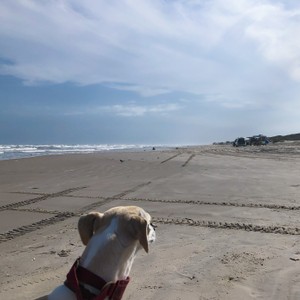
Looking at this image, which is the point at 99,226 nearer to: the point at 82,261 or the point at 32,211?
the point at 82,261

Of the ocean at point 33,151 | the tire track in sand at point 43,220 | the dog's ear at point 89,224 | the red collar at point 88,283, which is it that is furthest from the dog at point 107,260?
the ocean at point 33,151

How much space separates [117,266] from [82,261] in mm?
251

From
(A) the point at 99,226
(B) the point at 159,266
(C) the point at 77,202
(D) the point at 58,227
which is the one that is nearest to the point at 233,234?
(B) the point at 159,266

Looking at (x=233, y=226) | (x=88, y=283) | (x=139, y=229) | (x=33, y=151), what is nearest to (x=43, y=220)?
(x=233, y=226)

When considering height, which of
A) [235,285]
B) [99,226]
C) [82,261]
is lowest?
[235,285]

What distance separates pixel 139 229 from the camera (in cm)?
296

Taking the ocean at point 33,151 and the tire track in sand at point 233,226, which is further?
the ocean at point 33,151

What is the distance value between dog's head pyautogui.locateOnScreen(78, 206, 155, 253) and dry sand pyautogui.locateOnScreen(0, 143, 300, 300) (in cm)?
167

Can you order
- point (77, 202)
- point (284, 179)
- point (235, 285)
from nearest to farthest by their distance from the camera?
point (235, 285), point (77, 202), point (284, 179)

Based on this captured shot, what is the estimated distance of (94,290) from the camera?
291 centimetres

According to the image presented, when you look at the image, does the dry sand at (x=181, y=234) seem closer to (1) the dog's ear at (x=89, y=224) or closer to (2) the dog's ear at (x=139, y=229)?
(1) the dog's ear at (x=89, y=224)

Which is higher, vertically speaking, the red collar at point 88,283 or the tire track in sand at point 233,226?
the red collar at point 88,283

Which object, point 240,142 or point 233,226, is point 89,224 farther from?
point 240,142

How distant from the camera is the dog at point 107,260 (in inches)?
115
